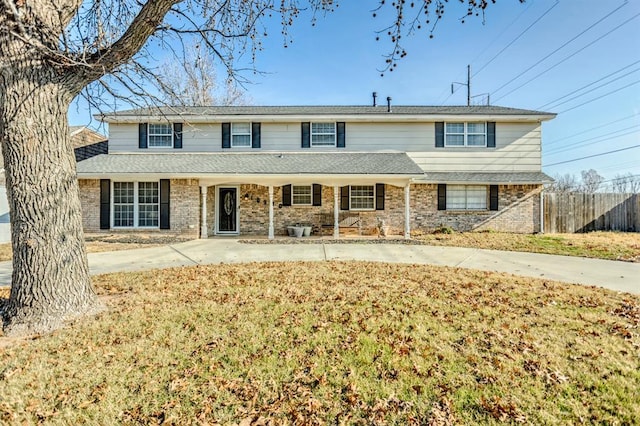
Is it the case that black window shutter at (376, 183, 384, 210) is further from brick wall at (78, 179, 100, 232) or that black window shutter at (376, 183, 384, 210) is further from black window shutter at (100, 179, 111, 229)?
brick wall at (78, 179, 100, 232)

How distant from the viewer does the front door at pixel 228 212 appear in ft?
49.8

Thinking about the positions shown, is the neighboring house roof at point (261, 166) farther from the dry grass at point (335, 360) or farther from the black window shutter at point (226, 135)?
the dry grass at point (335, 360)

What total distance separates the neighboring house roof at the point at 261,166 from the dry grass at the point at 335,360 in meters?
8.07

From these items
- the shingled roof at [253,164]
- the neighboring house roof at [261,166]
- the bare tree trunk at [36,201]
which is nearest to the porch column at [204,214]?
the neighboring house roof at [261,166]

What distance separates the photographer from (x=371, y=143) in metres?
15.9

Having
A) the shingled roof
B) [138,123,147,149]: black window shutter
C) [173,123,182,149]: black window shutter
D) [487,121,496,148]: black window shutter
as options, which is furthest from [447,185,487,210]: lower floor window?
[138,123,147,149]: black window shutter

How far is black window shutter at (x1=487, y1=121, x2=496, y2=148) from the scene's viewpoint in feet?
51.2

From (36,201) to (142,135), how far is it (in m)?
12.6

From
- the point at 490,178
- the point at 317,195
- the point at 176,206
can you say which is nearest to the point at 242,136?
the point at 176,206

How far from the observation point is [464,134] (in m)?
15.7

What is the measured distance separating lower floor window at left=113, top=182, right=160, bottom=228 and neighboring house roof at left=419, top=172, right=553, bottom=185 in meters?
11.4

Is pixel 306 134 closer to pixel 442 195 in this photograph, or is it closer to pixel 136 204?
pixel 442 195

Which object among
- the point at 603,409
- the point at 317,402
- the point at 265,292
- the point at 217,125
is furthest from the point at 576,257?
the point at 217,125

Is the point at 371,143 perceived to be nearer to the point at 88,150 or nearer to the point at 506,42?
the point at 506,42
